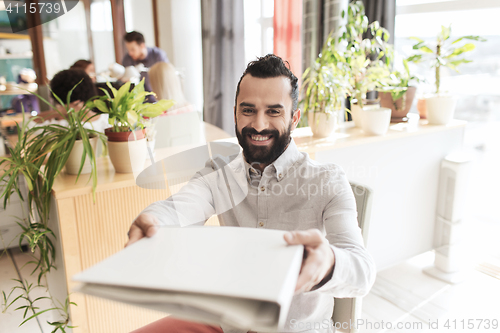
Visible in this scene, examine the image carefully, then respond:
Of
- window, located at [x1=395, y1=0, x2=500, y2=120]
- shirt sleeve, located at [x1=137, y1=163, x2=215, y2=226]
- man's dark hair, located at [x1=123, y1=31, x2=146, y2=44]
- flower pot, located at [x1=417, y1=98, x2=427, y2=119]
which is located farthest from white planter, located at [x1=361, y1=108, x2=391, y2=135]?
man's dark hair, located at [x1=123, y1=31, x2=146, y2=44]

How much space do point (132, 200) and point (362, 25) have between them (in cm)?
153

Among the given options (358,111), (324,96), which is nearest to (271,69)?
(324,96)

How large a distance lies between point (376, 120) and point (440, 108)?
18.1 inches

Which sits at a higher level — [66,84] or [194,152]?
[66,84]

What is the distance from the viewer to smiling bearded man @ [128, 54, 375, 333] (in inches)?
35.5

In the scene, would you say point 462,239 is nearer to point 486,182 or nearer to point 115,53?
point 486,182

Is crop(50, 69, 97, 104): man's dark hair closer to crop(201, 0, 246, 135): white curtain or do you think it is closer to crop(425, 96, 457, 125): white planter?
crop(425, 96, 457, 125): white planter

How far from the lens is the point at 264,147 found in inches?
37.6

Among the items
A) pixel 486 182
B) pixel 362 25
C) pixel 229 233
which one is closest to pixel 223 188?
pixel 229 233

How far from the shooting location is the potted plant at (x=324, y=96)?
1777mm

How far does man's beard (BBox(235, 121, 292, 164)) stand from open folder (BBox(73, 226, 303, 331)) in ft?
1.16

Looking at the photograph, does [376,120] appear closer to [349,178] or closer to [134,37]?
[349,178]

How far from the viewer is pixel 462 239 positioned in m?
2.18

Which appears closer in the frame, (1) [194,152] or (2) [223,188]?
(2) [223,188]
